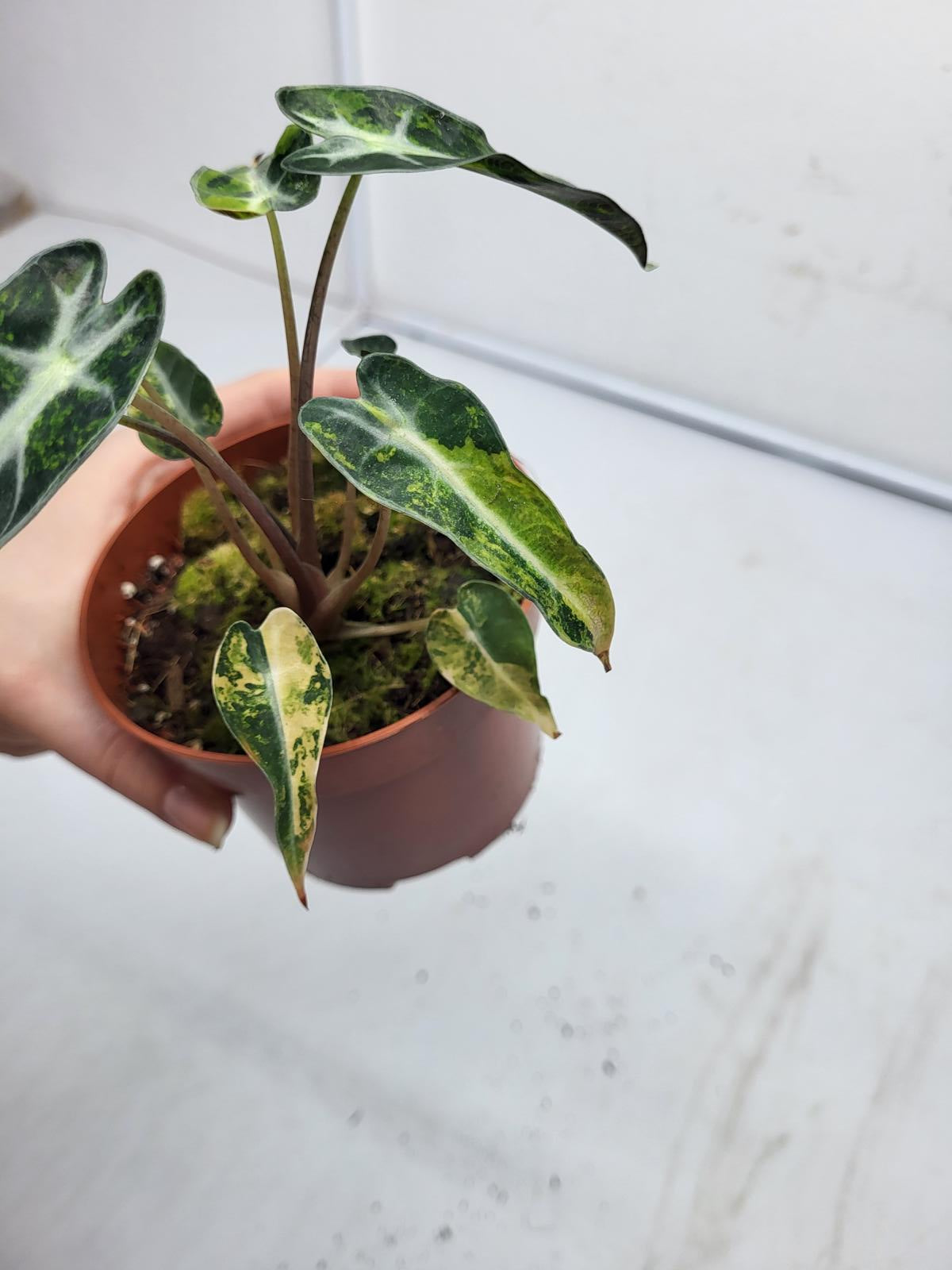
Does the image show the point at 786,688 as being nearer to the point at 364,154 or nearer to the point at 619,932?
the point at 619,932

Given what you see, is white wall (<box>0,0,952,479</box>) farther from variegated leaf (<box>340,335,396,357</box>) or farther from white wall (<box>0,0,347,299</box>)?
variegated leaf (<box>340,335,396,357</box>)

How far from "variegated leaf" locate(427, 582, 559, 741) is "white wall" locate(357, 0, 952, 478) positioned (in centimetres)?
72

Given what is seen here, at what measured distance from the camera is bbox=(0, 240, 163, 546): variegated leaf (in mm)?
418

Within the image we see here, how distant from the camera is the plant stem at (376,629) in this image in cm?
66

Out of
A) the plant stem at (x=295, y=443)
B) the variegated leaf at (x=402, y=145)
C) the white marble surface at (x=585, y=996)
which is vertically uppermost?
the variegated leaf at (x=402, y=145)

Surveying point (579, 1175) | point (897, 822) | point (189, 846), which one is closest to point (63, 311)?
point (189, 846)

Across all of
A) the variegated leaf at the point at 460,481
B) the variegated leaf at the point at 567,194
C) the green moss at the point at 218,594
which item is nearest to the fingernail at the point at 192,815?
the green moss at the point at 218,594

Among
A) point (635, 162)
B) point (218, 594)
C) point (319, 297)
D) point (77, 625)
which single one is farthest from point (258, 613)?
point (635, 162)

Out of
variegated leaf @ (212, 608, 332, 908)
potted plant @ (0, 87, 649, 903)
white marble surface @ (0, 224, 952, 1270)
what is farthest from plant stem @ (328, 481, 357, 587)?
white marble surface @ (0, 224, 952, 1270)

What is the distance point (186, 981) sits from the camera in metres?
0.88

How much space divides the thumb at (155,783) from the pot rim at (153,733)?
28 mm

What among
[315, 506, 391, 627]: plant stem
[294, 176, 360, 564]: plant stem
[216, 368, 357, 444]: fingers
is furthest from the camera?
[216, 368, 357, 444]: fingers

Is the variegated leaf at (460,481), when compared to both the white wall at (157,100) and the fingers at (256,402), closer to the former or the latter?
the fingers at (256,402)

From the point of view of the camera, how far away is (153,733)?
648 millimetres
